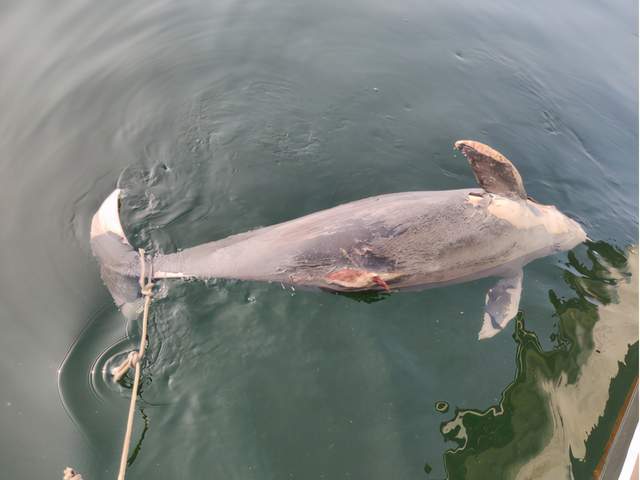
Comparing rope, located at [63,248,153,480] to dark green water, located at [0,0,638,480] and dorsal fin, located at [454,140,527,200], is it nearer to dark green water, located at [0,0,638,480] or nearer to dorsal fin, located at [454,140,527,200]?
dark green water, located at [0,0,638,480]

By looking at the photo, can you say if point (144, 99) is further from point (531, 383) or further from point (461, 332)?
point (531, 383)

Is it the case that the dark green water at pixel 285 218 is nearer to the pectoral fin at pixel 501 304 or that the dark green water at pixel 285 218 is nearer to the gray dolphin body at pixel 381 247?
the pectoral fin at pixel 501 304

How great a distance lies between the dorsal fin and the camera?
540 centimetres

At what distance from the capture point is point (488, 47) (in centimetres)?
956

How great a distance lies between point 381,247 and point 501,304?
57.9 inches

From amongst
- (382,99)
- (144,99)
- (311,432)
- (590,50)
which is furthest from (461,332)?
(590,50)

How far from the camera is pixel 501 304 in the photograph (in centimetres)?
538

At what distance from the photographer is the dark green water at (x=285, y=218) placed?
441cm

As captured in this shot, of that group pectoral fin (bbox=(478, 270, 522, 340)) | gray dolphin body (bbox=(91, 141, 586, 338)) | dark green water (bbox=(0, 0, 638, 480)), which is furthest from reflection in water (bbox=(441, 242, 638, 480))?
gray dolphin body (bbox=(91, 141, 586, 338))

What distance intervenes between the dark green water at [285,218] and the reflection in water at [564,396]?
2cm

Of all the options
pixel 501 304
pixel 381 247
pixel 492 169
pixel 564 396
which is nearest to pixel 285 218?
pixel 381 247

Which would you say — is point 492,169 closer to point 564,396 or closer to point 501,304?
point 501,304

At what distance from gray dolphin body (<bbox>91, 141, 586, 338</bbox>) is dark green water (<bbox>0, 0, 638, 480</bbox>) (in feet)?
0.83

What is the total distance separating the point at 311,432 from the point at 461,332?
6.02ft
